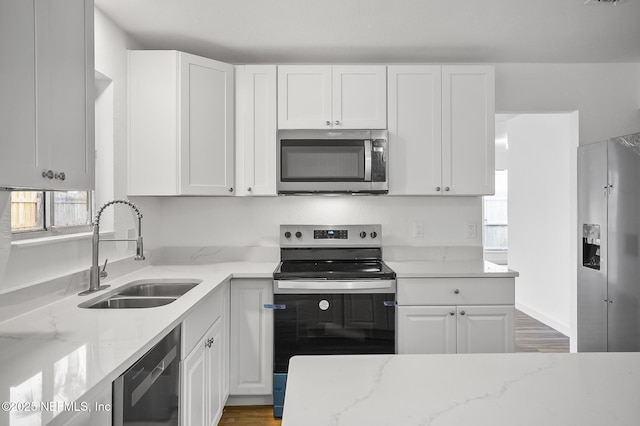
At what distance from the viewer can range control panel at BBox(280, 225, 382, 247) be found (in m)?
3.08

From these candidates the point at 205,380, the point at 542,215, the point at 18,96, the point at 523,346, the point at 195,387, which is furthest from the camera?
the point at 542,215

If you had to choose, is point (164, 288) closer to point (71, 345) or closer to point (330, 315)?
point (330, 315)

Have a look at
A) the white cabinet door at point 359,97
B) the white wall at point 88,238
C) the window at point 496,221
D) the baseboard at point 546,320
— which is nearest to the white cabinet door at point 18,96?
the white wall at point 88,238

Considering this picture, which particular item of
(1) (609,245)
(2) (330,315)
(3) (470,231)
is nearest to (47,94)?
(2) (330,315)

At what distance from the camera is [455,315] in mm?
2584

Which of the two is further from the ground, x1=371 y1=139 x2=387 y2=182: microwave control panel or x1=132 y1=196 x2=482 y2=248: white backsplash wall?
x1=371 y1=139 x2=387 y2=182: microwave control panel

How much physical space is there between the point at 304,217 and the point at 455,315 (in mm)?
1247

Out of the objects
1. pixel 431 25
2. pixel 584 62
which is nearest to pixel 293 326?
pixel 431 25

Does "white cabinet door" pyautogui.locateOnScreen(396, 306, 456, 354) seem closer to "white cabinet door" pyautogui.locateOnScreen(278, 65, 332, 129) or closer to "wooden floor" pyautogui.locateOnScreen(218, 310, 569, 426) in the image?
"wooden floor" pyautogui.locateOnScreen(218, 310, 569, 426)

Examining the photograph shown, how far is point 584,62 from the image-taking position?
124 inches

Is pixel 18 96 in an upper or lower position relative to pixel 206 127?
lower

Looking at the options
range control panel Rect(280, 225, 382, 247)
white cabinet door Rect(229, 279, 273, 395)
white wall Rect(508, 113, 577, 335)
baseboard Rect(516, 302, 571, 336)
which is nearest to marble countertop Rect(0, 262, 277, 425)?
white cabinet door Rect(229, 279, 273, 395)

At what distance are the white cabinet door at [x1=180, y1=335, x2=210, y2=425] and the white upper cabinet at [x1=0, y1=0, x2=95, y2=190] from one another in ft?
2.87

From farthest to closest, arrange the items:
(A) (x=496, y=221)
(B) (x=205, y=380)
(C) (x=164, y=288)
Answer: (A) (x=496, y=221)
(C) (x=164, y=288)
(B) (x=205, y=380)
